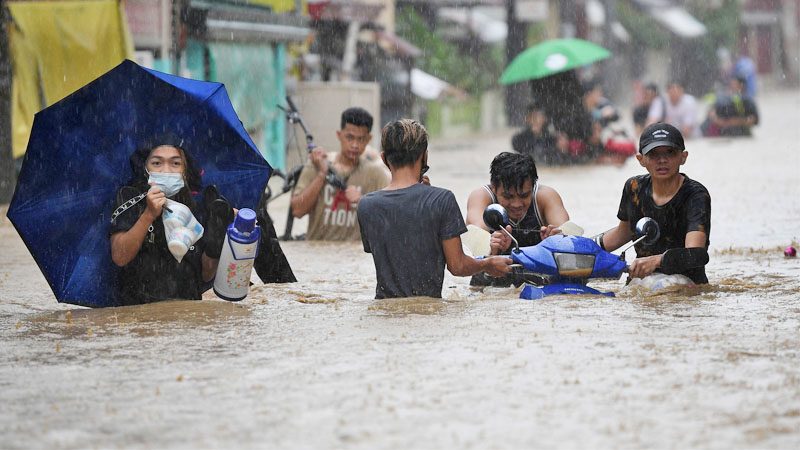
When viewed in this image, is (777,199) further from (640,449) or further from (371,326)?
(640,449)

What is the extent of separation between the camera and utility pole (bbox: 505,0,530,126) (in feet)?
111

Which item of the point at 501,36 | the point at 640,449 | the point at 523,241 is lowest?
the point at 640,449

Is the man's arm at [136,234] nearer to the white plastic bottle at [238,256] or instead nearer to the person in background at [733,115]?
the white plastic bottle at [238,256]

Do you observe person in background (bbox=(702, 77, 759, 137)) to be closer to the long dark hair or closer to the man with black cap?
the man with black cap

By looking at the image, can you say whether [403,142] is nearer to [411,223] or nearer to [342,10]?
[411,223]

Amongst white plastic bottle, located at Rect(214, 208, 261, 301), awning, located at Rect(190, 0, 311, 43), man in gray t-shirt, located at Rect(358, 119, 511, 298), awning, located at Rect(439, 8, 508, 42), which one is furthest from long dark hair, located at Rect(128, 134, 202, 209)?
awning, located at Rect(439, 8, 508, 42)

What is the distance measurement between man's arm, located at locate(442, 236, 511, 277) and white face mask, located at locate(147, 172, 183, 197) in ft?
4.79

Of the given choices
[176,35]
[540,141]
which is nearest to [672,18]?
[540,141]

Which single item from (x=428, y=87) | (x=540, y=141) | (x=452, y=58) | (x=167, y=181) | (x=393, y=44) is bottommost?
(x=167, y=181)

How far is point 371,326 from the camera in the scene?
700cm

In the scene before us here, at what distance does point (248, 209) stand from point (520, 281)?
1.68 meters

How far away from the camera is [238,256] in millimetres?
7430

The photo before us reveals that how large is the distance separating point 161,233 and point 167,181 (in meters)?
0.29

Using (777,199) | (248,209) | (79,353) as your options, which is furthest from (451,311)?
(777,199)
